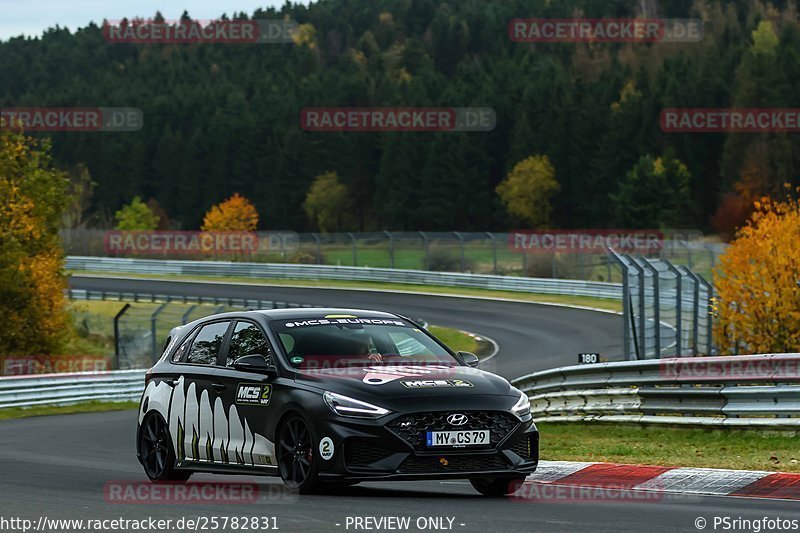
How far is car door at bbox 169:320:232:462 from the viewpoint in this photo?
10750 mm

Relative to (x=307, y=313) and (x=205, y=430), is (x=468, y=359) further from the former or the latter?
(x=205, y=430)

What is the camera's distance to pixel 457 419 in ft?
30.8

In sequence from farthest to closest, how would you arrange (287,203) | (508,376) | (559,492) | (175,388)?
(287,203) < (508,376) < (175,388) < (559,492)

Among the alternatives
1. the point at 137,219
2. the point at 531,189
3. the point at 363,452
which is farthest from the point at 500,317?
the point at 137,219

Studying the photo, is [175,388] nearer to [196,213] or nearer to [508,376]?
[508,376]

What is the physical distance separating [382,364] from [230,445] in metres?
1.38

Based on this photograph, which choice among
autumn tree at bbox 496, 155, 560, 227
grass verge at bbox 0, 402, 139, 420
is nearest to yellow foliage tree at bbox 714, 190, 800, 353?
grass verge at bbox 0, 402, 139, 420

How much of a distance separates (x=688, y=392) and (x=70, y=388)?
60.2 ft

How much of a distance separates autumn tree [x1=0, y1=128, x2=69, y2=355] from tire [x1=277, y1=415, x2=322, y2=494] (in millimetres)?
33143

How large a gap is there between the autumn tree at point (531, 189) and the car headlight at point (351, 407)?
385ft

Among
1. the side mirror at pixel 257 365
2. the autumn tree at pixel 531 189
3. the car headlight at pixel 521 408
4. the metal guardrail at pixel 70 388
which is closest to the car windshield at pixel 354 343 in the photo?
the side mirror at pixel 257 365

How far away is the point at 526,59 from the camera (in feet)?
520

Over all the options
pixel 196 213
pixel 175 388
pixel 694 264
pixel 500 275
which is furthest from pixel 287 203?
Result: pixel 175 388

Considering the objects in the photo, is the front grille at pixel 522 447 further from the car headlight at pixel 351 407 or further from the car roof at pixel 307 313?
the car roof at pixel 307 313
